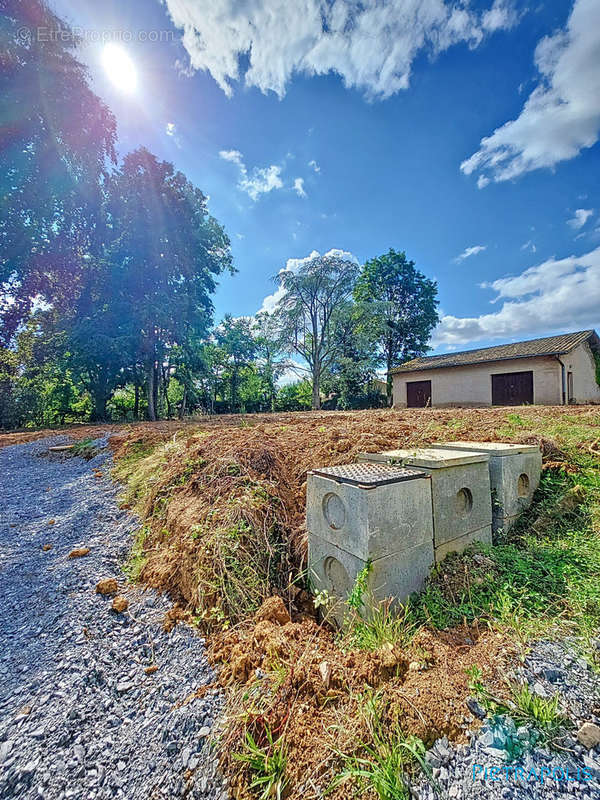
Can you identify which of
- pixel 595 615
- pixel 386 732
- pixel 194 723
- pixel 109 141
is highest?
pixel 109 141

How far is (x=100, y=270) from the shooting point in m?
12.1

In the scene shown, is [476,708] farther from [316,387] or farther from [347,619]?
[316,387]

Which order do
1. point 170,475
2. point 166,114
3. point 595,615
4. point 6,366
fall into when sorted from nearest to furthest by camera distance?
point 595,615 → point 170,475 → point 166,114 → point 6,366

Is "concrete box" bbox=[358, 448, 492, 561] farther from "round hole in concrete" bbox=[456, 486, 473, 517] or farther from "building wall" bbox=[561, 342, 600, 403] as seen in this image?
"building wall" bbox=[561, 342, 600, 403]

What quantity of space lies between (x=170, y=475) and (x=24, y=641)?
1.55 m

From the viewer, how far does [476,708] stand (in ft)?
3.25

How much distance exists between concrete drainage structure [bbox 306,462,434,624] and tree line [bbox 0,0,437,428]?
1218 cm

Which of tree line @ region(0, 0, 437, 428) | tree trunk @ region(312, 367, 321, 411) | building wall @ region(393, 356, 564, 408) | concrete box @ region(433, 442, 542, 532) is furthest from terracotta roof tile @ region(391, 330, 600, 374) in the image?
concrete box @ region(433, 442, 542, 532)

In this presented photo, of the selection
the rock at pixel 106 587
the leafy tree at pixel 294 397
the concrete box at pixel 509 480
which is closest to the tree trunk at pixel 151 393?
the leafy tree at pixel 294 397

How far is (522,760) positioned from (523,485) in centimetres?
184

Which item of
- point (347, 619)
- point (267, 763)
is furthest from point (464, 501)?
point (267, 763)

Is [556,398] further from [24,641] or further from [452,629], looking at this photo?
[24,641]

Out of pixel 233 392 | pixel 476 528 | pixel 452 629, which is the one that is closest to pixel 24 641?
pixel 452 629

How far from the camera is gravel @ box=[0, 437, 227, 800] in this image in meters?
1.01
